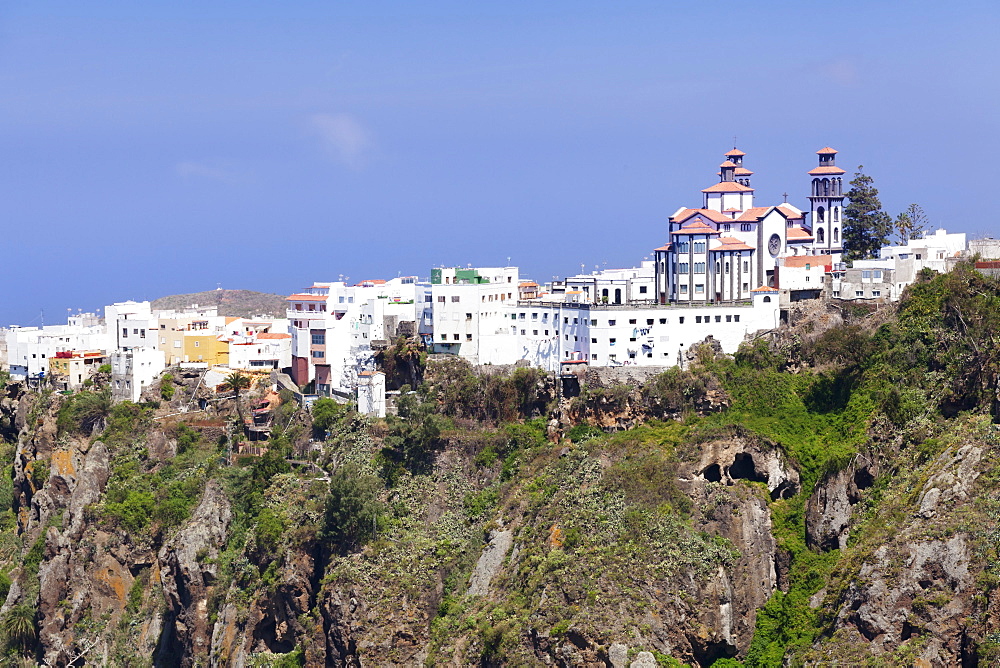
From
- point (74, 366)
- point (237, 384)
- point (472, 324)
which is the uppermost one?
point (472, 324)

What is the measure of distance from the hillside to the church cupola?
44.8ft

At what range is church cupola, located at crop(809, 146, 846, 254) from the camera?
98.4 metres

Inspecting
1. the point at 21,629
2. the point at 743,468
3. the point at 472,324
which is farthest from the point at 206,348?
the point at 743,468

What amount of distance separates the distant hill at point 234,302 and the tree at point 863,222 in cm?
6005

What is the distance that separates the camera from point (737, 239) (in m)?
91.1

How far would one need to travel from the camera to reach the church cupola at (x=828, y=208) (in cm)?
9844

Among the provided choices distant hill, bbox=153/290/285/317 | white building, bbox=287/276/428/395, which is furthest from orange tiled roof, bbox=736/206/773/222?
distant hill, bbox=153/290/285/317

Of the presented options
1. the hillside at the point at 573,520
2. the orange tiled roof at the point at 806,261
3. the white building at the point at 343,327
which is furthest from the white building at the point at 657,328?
the white building at the point at 343,327

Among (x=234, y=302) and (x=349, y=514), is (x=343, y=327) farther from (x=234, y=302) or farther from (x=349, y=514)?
(x=234, y=302)

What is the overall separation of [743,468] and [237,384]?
32.1 metres

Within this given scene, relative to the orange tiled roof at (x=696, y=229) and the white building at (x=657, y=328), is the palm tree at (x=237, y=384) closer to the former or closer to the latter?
the white building at (x=657, y=328)

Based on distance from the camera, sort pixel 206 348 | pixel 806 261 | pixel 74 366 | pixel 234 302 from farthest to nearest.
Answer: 1. pixel 234 302
2. pixel 74 366
3. pixel 206 348
4. pixel 806 261

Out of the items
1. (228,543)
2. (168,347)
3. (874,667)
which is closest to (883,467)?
(874,667)

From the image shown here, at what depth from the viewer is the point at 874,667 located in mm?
62875
